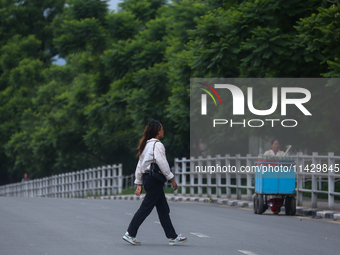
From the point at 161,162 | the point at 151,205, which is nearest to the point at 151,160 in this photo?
the point at 161,162

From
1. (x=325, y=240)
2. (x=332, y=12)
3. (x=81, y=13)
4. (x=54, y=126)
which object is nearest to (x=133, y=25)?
(x=81, y=13)

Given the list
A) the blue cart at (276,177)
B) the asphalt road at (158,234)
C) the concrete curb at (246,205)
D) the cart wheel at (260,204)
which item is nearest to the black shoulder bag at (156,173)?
the asphalt road at (158,234)

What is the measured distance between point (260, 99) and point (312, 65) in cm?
392

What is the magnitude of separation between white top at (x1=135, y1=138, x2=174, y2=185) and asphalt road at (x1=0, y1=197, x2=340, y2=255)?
40.6 inches

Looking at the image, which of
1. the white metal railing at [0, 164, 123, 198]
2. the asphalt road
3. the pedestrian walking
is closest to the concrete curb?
the asphalt road

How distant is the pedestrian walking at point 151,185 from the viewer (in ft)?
30.0

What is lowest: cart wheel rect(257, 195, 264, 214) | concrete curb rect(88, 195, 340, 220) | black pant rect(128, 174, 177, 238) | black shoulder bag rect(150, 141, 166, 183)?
concrete curb rect(88, 195, 340, 220)

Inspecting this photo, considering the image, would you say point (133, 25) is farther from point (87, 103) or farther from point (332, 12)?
point (332, 12)

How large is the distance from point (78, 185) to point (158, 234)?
2962cm

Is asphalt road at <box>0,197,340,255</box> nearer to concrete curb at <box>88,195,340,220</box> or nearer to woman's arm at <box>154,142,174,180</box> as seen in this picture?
concrete curb at <box>88,195,340,220</box>

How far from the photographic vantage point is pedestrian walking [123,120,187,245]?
30.0 feet

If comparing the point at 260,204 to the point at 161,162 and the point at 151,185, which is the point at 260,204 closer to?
the point at 151,185

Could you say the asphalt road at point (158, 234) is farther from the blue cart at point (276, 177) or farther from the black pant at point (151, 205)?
the blue cart at point (276, 177)

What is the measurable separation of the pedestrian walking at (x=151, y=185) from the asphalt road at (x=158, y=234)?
0.72 feet
